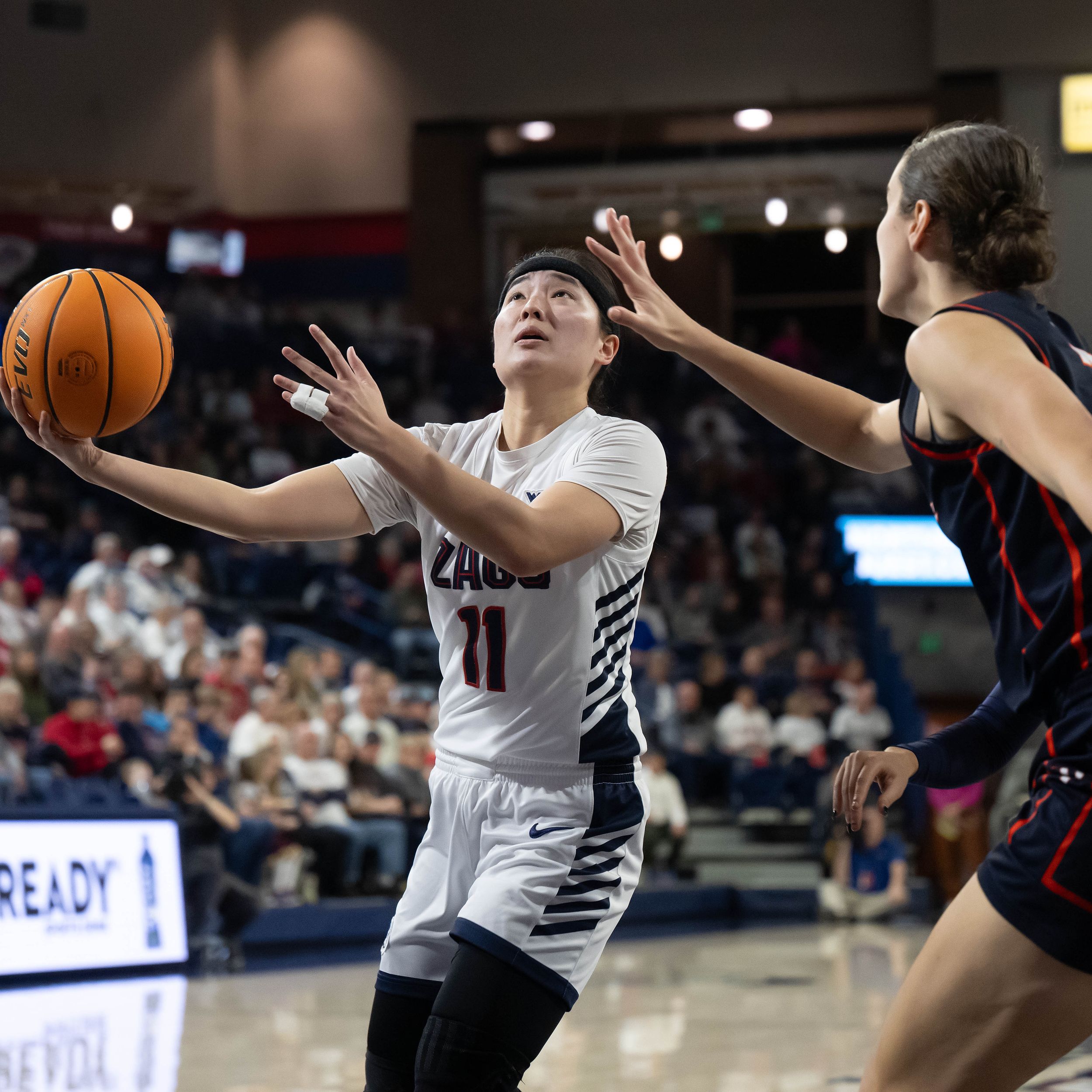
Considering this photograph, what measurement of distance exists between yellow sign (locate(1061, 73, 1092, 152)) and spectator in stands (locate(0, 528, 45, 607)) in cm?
1263

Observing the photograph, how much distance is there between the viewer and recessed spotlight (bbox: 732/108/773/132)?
18.5 metres

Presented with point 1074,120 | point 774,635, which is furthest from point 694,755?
point 1074,120

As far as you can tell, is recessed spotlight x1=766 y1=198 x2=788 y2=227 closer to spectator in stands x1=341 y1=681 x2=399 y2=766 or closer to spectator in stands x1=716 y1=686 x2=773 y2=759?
spectator in stands x1=716 y1=686 x2=773 y2=759

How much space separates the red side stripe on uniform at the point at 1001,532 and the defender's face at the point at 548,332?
3.56 ft

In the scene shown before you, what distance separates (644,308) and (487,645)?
674 mm

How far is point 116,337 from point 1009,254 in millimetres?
1755

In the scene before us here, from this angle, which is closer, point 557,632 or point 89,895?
point 557,632

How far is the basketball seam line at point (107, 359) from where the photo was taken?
2.73 metres

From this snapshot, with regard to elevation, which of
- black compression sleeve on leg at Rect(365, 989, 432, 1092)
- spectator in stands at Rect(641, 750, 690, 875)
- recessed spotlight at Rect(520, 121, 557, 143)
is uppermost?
recessed spotlight at Rect(520, 121, 557, 143)

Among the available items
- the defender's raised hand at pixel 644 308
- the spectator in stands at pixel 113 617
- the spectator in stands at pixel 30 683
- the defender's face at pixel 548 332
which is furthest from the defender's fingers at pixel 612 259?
the spectator in stands at pixel 113 617

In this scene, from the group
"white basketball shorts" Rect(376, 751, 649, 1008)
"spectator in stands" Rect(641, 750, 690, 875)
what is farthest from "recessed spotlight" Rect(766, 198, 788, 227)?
"white basketball shorts" Rect(376, 751, 649, 1008)

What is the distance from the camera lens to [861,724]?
12.3 m

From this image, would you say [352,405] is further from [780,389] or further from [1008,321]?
[1008,321]

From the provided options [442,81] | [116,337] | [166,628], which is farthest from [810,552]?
[116,337]
